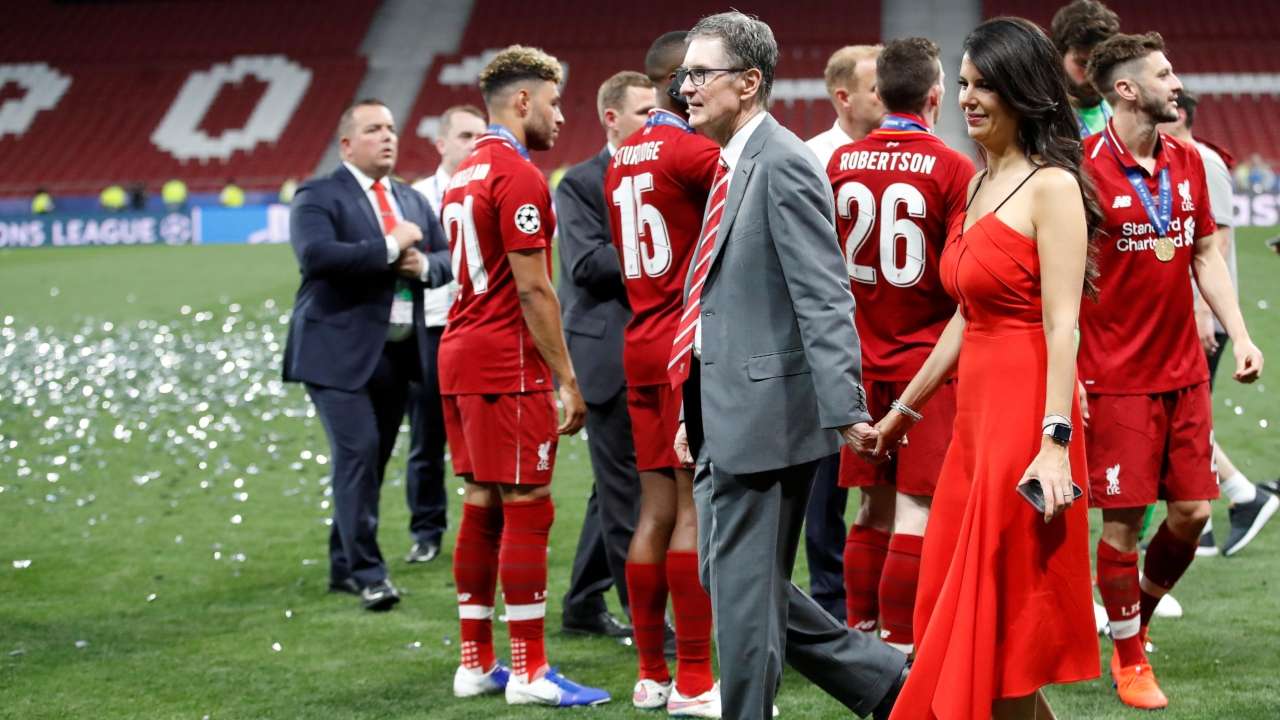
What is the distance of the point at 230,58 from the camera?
4031 cm

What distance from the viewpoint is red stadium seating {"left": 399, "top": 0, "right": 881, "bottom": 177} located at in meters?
35.1

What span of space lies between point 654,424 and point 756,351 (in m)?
1.26

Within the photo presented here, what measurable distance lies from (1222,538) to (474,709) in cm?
436

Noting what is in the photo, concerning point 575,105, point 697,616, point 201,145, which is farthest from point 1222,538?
point 201,145

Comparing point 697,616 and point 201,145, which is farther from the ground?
point 201,145

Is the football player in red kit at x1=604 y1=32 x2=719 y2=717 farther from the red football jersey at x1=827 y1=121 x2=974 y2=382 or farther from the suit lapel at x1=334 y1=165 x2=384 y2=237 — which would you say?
the suit lapel at x1=334 y1=165 x2=384 y2=237

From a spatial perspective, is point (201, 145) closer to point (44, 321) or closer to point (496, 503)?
point (44, 321)

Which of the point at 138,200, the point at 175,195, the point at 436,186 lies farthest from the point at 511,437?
the point at 175,195

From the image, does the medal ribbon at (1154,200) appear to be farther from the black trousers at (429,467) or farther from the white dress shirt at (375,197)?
the black trousers at (429,467)

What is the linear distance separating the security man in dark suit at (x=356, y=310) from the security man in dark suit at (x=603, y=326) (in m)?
1.12

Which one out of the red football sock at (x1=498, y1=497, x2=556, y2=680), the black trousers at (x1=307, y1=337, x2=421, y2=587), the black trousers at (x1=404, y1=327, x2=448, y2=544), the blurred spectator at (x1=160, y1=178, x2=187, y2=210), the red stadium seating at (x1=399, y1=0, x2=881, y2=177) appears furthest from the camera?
the red stadium seating at (x1=399, y1=0, x2=881, y2=177)

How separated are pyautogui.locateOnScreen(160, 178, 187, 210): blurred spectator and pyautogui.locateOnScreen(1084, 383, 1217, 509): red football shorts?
26.5 meters

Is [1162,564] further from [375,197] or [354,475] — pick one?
[375,197]

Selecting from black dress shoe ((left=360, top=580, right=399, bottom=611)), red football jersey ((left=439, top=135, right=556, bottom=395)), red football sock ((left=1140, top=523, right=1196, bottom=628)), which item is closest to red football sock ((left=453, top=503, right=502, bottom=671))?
red football jersey ((left=439, top=135, right=556, bottom=395))
